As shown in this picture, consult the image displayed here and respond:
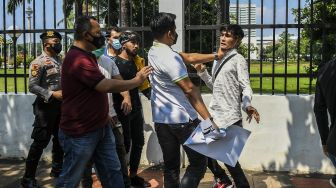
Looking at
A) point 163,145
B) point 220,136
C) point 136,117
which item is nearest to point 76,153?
point 163,145

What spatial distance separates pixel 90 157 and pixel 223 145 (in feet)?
3.52

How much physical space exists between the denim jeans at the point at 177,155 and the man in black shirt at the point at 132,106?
1118 mm

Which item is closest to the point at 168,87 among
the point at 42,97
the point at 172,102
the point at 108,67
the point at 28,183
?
the point at 172,102

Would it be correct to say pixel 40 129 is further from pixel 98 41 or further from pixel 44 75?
pixel 98 41

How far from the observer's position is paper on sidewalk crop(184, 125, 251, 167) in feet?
12.2

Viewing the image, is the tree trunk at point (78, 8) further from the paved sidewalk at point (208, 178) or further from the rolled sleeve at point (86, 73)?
the rolled sleeve at point (86, 73)

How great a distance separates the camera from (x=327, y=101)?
2984 mm

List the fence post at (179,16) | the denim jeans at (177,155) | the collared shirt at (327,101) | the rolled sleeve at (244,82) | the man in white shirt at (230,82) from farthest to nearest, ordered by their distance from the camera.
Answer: the fence post at (179,16) < the man in white shirt at (230,82) < the rolled sleeve at (244,82) < the denim jeans at (177,155) < the collared shirt at (327,101)

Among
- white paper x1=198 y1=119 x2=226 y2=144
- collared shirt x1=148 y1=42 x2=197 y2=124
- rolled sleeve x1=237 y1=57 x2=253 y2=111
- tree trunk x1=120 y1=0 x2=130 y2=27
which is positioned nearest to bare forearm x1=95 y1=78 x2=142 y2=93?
collared shirt x1=148 y1=42 x2=197 y2=124

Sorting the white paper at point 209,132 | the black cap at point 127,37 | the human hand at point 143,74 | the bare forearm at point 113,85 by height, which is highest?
the black cap at point 127,37

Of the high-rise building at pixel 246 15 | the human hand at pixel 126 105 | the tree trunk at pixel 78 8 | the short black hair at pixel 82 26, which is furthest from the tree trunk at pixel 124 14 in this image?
the short black hair at pixel 82 26

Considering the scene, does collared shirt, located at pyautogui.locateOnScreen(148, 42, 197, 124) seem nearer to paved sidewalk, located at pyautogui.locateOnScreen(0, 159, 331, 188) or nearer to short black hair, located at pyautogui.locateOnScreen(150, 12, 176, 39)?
short black hair, located at pyautogui.locateOnScreen(150, 12, 176, 39)

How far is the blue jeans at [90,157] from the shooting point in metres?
3.69

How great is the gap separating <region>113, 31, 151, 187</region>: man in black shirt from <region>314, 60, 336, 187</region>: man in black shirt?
7.48 feet
